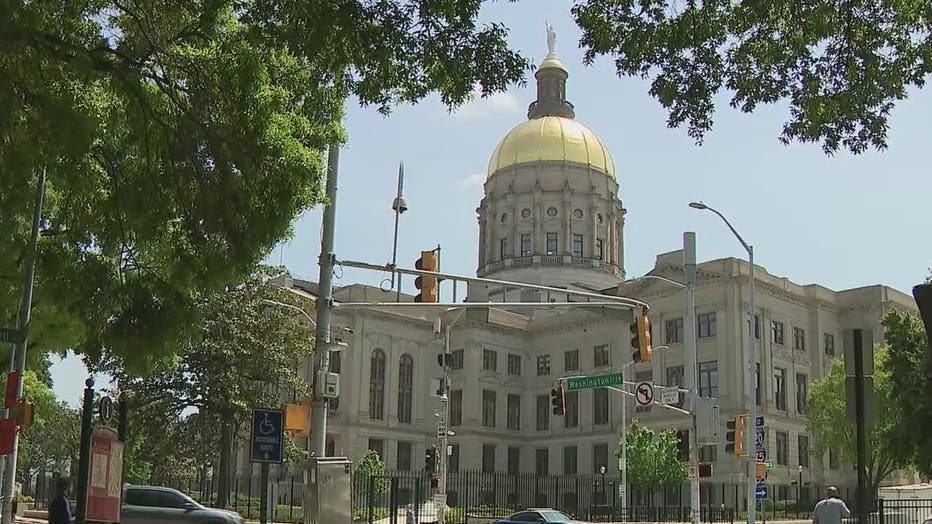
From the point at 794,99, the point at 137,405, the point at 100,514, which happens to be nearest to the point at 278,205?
the point at 100,514

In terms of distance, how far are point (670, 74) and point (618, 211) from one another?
96837 millimetres

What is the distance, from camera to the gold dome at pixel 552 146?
10294 centimetres

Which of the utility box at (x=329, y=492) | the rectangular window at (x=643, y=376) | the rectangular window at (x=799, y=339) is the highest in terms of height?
the rectangular window at (x=799, y=339)

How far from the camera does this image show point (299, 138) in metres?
15.1

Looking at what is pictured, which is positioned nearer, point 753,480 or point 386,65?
point 386,65

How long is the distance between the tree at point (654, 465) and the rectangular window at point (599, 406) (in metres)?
17.6

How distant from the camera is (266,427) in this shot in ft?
51.3

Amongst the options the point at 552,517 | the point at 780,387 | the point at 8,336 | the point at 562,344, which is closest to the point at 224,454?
the point at 552,517

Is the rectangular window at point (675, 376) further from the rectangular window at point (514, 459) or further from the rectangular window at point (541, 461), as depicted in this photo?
the rectangular window at point (514, 459)

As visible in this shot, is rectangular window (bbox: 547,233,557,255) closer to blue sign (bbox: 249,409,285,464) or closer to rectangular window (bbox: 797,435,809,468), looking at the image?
rectangular window (bbox: 797,435,809,468)

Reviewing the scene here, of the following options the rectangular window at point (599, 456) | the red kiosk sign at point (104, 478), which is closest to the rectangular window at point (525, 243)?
the rectangular window at point (599, 456)

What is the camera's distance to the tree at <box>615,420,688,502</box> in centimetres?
6744

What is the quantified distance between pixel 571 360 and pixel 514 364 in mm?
6005

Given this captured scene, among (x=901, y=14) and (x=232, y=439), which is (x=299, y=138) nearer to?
(x=901, y=14)
